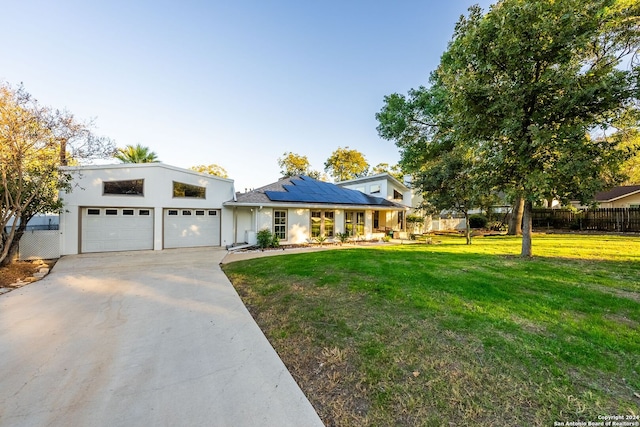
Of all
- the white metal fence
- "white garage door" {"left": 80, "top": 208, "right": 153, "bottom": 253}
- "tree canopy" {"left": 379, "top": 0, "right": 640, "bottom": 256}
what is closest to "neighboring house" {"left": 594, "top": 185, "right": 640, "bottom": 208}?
"tree canopy" {"left": 379, "top": 0, "right": 640, "bottom": 256}

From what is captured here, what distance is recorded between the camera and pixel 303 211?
14.7 meters

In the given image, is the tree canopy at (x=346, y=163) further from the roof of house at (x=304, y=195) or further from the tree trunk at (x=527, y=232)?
the tree trunk at (x=527, y=232)

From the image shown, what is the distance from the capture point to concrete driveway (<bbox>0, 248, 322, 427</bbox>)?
2.20 m

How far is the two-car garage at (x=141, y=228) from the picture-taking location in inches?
436

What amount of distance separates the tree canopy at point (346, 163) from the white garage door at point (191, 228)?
24.6m

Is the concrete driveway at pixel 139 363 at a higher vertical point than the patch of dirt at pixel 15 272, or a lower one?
lower

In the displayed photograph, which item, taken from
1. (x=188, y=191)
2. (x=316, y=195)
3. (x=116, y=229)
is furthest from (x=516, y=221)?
(x=116, y=229)

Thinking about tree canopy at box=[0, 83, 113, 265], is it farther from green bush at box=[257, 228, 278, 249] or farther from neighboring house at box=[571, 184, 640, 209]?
neighboring house at box=[571, 184, 640, 209]

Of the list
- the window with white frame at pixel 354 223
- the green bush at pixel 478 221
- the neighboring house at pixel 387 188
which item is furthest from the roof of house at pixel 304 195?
the green bush at pixel 478 221

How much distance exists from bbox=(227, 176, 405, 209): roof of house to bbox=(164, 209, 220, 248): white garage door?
1816 millimetres

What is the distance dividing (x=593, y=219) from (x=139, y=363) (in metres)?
26.0

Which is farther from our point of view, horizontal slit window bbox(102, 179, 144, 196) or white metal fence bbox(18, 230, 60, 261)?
horizontal slit window bbox(102, 179, 144, 196)

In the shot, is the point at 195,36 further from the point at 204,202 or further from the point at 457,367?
the point at 457,367

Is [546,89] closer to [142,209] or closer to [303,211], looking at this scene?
[303,211]
